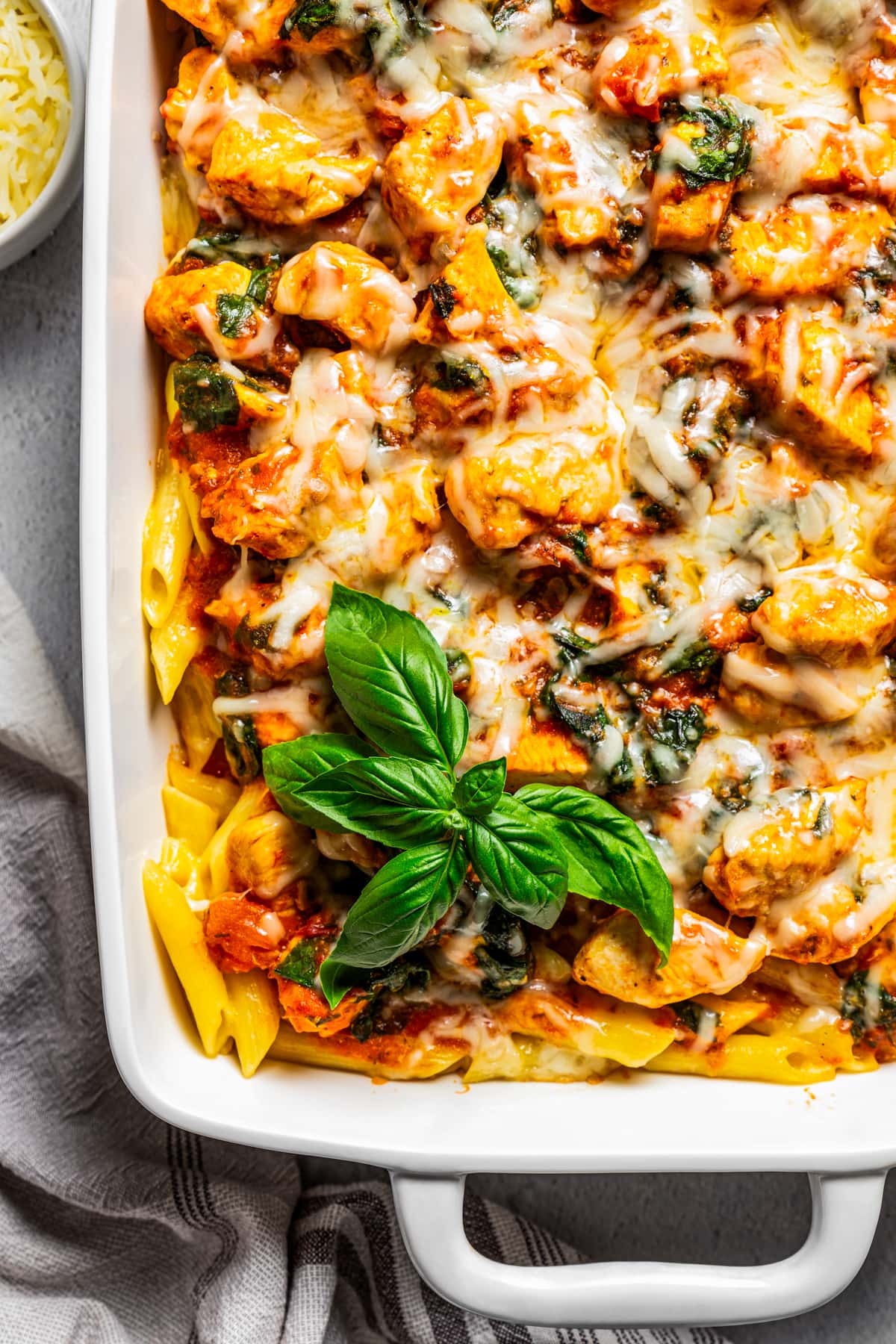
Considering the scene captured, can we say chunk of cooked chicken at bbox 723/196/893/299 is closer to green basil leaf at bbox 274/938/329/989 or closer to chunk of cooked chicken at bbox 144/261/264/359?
chunk of cooked chicken at bbox 144/261/264/359

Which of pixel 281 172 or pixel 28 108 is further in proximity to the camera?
pixel 28 108

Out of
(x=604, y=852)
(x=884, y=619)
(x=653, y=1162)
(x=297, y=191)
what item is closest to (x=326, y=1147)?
(x=653, y=1162)

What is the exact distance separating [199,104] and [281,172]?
30 centimetres

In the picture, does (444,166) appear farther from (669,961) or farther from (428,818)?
(669,961)

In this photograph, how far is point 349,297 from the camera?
8.76ft

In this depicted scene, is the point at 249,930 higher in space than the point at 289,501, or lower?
Answer: lower

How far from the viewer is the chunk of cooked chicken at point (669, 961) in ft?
9.05

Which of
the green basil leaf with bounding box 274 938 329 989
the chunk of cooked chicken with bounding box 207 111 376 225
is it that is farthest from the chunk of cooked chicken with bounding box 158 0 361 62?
the green basil leaf with bounding box 274 938 329 989

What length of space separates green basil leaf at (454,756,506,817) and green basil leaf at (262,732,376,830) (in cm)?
23

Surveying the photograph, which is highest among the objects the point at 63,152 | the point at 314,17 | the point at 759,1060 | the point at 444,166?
the point at 314,17

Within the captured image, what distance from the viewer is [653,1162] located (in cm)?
273

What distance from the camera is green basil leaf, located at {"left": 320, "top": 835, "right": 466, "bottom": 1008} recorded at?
8.27 ft

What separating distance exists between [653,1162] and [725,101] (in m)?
2.32

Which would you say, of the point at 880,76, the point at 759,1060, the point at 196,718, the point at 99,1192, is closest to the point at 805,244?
the point at 880,76
